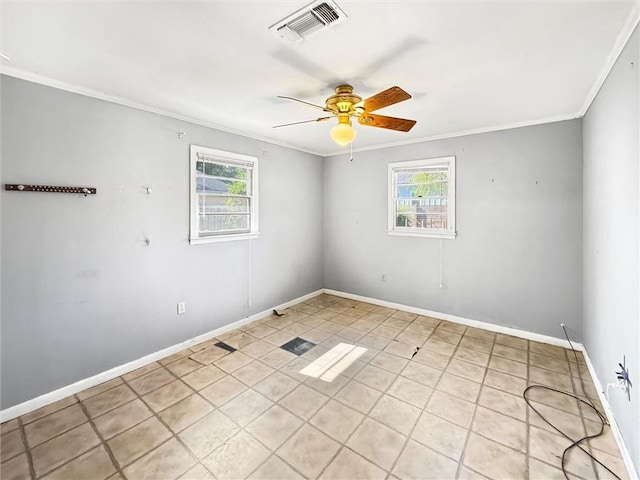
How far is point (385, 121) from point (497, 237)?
222 cm

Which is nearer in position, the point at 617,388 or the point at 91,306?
the point at 617,388

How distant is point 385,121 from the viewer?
2504 millimetres

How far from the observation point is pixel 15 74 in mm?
2145

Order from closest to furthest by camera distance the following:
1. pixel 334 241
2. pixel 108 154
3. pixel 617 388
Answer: pixel 617 388 < pixel 108 154 < pixel 334 241

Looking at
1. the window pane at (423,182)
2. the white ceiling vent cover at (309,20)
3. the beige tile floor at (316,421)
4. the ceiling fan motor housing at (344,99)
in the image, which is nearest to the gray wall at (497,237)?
the window pane at (423,182)

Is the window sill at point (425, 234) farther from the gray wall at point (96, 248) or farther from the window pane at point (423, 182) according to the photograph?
the gray wall at point (96, 248)

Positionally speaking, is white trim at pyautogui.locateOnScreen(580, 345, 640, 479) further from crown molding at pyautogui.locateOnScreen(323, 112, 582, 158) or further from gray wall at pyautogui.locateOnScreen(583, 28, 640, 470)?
crown molding at pyautogui.locateOnScreen(323, 112, 582, 158)

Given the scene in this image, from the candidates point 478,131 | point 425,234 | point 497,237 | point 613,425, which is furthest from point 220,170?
point 613,425

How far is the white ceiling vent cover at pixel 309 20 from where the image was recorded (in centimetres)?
150

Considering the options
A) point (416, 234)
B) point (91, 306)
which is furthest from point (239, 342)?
point (416, 234)

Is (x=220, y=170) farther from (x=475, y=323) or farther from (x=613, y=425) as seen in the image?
(x=613, y=425)

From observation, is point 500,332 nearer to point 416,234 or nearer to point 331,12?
point 416,234

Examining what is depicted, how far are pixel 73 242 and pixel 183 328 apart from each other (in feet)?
4.50

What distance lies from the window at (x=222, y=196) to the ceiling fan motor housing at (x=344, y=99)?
179 cm
